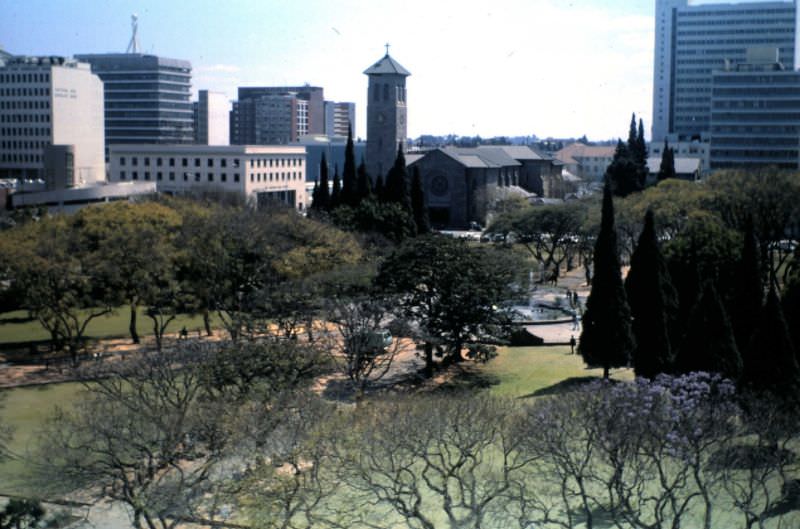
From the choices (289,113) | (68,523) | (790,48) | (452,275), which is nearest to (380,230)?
(452,275)

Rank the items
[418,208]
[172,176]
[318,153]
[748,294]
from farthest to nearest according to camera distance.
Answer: [318,153] → [172,176] → [418,208] → [748,294]

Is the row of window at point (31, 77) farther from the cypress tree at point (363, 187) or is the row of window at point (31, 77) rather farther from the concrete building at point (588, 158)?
the concrete building at point (588, 158)

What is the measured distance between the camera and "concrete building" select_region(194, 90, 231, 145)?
162875 millimetres

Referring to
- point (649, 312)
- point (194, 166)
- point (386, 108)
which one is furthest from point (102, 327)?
point (194, 166)

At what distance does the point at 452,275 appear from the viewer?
128 feet

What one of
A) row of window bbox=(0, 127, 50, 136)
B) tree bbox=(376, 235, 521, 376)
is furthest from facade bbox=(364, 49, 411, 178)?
tree bbox=(376, 235, 521, 376)

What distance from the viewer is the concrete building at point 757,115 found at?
11869cm

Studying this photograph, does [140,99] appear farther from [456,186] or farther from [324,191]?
[324,191]

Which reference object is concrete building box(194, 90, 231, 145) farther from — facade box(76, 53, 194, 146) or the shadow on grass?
the shadow on grass

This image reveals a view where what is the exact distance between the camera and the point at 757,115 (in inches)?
4739

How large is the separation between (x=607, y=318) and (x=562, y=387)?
3.07 m

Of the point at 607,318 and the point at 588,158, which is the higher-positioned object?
the point at 588,158

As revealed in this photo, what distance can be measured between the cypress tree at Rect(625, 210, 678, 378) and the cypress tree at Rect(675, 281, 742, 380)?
1859 millimetres

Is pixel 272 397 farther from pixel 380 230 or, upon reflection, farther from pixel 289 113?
pixel 289 113
